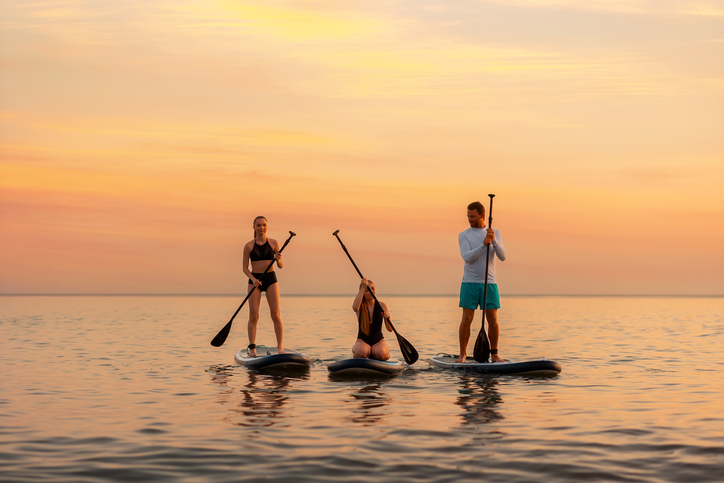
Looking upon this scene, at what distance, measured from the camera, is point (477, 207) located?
12516mm

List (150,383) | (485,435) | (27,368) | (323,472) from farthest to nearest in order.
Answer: (27,368)
(150,383)
(485,435)
(323,472)

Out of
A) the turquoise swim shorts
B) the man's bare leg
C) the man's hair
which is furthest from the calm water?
the man's hair

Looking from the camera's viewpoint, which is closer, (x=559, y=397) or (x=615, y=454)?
(x=615, y=454)

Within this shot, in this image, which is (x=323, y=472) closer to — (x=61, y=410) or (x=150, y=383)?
(x=61, y=410)

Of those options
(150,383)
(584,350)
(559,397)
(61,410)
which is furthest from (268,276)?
(584,350)

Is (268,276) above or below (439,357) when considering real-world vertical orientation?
above

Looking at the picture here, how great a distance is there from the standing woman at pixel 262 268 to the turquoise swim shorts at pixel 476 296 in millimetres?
3323

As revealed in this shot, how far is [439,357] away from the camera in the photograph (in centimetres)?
1400

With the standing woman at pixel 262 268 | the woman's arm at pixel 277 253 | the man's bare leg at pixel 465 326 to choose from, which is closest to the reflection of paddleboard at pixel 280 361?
the standing woman at pixel 262 268

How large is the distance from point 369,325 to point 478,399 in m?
3.07

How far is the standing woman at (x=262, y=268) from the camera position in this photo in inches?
529

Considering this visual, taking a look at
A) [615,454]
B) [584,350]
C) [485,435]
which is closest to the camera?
[615,454]

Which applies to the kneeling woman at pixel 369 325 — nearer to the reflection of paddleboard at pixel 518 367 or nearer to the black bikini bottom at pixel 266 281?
the reflection of paddleboard at pixel 518 367

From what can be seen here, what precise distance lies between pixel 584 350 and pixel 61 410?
13.5 meters
